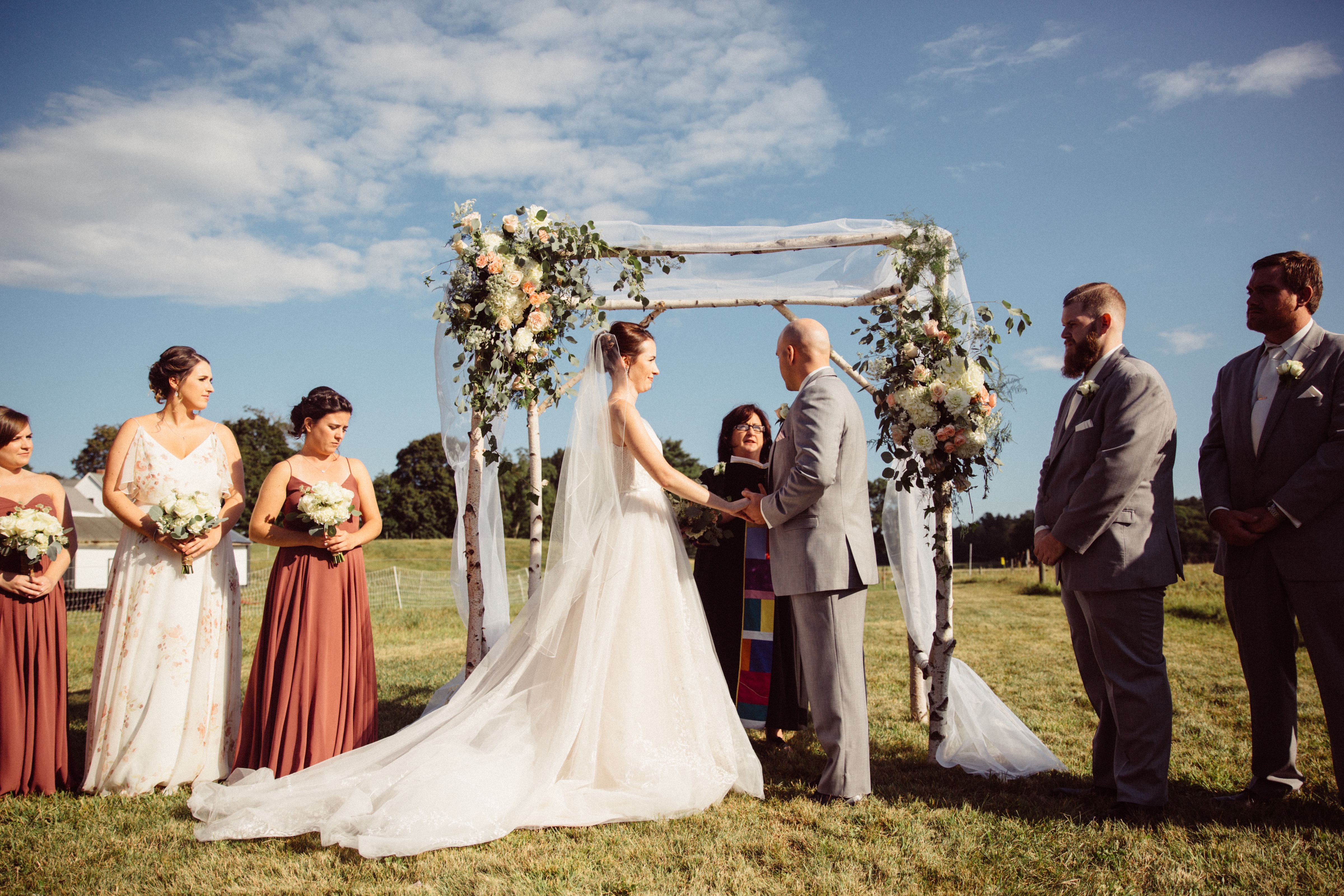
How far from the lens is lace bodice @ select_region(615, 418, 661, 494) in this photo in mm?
4715

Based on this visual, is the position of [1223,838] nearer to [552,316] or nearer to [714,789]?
[714,789]

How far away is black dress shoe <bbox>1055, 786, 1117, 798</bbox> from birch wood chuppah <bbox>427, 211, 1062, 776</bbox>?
450 mm

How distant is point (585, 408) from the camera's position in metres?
4.73

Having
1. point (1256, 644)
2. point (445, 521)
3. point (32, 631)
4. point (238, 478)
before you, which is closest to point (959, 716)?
point (1256, 644)

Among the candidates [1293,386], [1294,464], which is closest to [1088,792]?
[1294,464]

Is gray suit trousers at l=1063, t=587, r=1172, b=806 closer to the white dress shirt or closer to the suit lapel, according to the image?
the white dress shirt

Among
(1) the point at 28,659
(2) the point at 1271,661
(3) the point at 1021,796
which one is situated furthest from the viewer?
(1) the point at 28,659

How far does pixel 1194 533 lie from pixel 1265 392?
43252 millimetres

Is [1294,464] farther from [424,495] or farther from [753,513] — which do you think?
[424,495]

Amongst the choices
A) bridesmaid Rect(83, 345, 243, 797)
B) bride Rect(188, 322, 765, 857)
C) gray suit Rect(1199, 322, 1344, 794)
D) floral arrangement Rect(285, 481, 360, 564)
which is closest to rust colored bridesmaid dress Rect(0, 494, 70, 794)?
bridesmaid Rect(83, 345, 243, 797)

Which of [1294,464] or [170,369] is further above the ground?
[170,369]

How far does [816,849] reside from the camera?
352 centimetres

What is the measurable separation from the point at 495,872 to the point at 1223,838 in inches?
126

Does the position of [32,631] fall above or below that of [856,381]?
below
